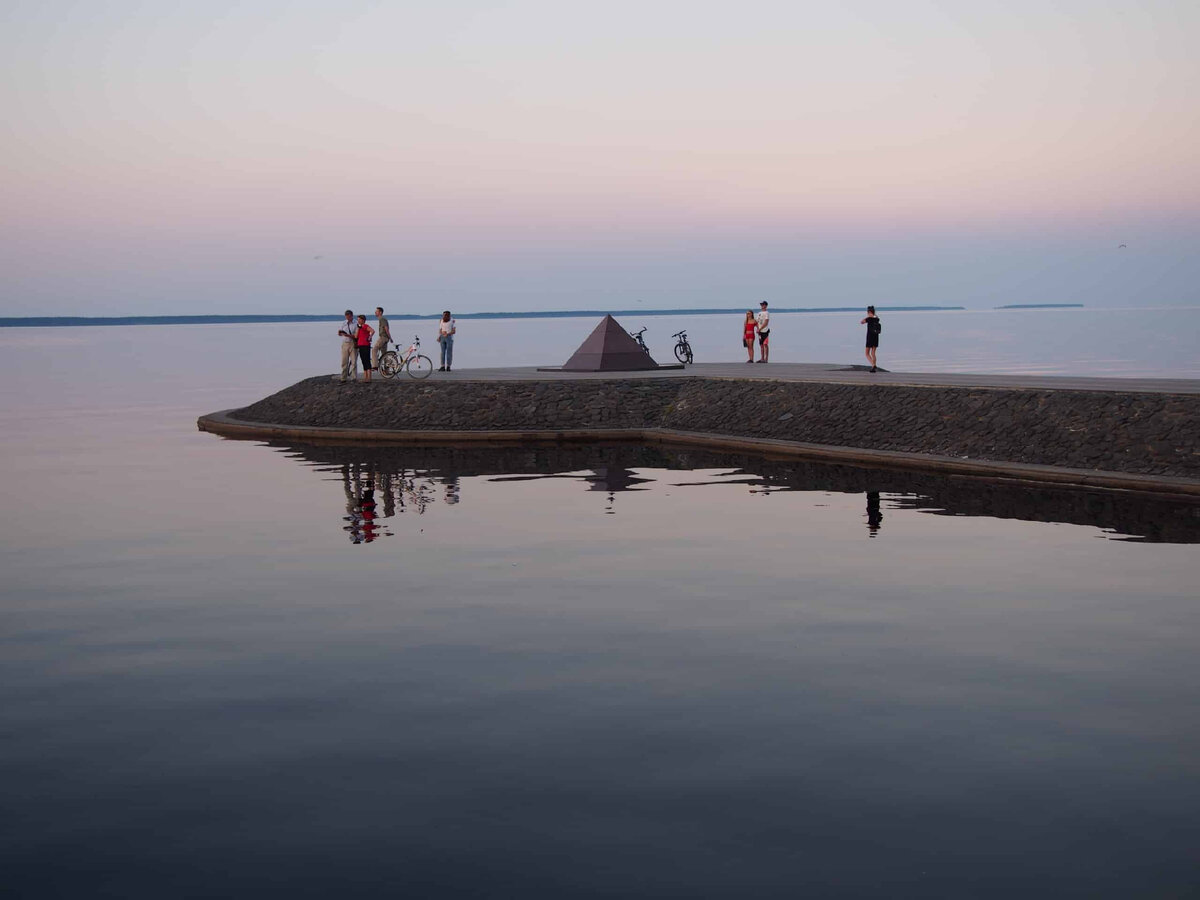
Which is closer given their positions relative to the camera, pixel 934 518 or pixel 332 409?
pixel 934 518

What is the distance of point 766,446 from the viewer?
110 feet

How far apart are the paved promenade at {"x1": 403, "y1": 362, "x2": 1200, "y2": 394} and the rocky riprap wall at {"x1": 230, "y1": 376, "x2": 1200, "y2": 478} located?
1.04m

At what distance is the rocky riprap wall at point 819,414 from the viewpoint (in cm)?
2720

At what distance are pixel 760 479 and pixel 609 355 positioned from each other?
21152 mm

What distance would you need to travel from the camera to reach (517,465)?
31.2 m

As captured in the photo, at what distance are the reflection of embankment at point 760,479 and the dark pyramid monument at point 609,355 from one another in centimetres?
1219

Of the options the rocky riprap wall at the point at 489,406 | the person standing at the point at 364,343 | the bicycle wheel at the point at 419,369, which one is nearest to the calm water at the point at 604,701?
the rocky riprap wall at the point at 489,406

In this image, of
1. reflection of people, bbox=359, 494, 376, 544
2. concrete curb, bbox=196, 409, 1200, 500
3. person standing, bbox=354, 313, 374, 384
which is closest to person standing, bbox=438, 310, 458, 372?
person standing, bbox=354, 313, 374, 384

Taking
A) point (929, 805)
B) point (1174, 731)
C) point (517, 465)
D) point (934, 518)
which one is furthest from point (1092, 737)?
point (517, 465)

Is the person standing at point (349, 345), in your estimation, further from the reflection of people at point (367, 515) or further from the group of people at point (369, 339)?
the reflection of people at point (367, 515)

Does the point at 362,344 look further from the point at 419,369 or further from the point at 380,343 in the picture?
the point at 419,369

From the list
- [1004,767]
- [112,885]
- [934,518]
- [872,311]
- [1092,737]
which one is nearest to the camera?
[112,885]

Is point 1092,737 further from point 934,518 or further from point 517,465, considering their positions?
point 517,465

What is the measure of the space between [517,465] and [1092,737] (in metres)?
21.8
